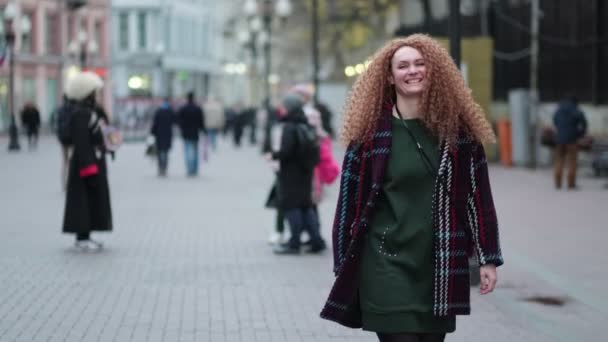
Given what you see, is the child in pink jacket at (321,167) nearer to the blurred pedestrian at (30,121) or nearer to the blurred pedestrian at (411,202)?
the blurred pedestrian at (411,202)

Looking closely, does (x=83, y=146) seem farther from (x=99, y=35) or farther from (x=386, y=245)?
(x=99, y=35)

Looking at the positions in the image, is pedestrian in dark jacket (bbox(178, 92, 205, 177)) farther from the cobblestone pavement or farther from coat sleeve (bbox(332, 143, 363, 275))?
coat sleeve (bbox(332, 143, 363, 275))

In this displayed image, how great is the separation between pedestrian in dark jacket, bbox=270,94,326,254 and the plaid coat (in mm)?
7410

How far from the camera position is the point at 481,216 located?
5.36 metres

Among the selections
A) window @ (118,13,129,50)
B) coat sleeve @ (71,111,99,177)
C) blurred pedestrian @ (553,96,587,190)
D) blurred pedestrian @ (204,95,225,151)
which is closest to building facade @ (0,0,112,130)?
window @ (118,13,129,50)

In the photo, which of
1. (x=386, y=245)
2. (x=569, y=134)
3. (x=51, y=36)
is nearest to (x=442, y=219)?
(x=386, y=245)

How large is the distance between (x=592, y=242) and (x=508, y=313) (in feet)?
15.9

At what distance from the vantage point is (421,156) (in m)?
5.24

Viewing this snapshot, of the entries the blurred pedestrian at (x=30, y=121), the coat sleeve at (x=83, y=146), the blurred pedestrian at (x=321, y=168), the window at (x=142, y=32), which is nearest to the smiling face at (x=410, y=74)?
the blurred pedestrian at (x=321, y=168)

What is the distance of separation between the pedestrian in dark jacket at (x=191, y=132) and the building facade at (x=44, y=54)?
32128 millimetres

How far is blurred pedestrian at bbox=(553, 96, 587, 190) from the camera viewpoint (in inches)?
890

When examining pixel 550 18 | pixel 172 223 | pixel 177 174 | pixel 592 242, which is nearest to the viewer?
pixel 592 242

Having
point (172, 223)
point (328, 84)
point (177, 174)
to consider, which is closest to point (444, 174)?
point (172, 223)

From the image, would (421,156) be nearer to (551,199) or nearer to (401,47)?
(401,47)
